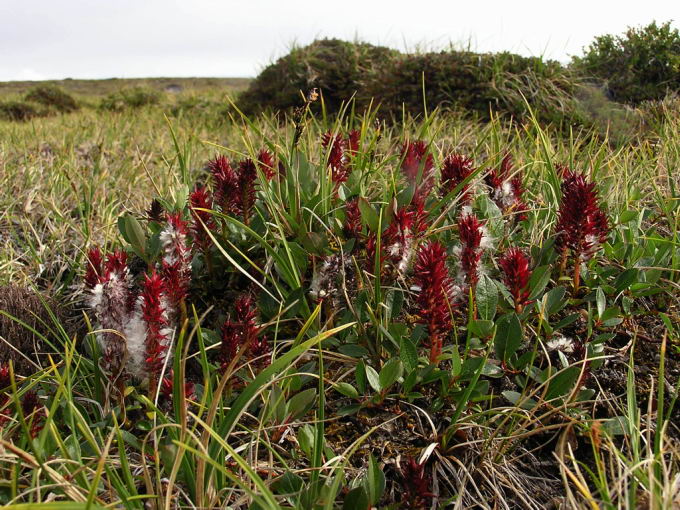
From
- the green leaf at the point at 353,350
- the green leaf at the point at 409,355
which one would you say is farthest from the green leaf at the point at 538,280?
Answer: the green leaf at the point at 353,350

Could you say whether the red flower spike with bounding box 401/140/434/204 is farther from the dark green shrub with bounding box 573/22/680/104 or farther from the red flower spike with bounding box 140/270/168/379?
the dark green shrub with bounding box 573/22/680/104

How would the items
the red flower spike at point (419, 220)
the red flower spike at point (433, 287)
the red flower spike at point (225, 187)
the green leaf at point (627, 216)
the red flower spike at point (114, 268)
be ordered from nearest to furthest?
the red flower spike at point (433, 287) < the red flower spike at point (114, 268) < the red flower spike at point (419, 220) < the red flower spike at point (225, 187) < the green leaf at point (627, 216)

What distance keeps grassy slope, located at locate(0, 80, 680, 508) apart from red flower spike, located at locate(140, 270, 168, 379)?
0.82 ft

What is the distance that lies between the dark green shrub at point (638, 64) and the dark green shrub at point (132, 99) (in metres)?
11.4

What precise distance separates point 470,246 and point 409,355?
0.41m

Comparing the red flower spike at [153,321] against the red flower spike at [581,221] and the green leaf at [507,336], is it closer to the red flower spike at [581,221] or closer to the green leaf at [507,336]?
the green leaf at [507,336]

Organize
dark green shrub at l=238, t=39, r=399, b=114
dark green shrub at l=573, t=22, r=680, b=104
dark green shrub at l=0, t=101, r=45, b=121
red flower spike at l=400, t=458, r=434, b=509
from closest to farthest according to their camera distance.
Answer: red flower spike at l=400, t=458, r=434, b=509, dark green shrub at l=573, t=22, r=680, b=104, dark green shrub at l=238, t=39, r=399, b=114, dark green shrub at l=0, t=101, r=45, b=121

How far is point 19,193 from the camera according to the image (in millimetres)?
4539

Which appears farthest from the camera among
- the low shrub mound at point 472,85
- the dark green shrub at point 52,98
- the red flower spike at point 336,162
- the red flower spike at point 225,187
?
the dark green shrub at point 52,98

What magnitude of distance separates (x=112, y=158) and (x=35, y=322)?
3.40 m

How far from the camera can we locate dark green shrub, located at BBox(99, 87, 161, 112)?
52.3ft

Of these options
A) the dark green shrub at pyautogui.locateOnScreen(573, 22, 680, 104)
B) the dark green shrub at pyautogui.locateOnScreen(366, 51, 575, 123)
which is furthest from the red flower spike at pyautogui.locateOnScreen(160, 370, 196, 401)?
the dark green shrub at pyautogui.locateOnScreen(573, 22, 680, 104)

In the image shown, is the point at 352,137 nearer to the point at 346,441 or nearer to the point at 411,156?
the point at 411,156

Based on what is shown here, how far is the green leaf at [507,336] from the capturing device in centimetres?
198
